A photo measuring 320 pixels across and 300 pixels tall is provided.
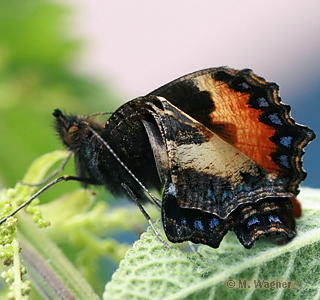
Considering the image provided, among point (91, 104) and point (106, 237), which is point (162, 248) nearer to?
point (106, 237)

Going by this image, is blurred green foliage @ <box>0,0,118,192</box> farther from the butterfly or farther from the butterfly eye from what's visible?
the butterfly

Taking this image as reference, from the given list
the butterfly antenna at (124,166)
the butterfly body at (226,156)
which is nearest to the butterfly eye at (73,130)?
the butterfly antenna at (124,166)

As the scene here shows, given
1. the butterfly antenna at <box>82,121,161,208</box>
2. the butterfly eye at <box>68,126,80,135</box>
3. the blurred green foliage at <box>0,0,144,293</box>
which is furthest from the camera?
the blurred green foliage at <box>0,0,144,293</box>

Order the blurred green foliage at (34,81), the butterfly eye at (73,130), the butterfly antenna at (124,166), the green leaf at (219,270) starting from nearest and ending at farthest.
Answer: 1. the green leaf at (219,270)
2. the butterfly antenna at (124,166)
3. the butterfly eye at (73,130)
4. the blurred green foliage at (34,81)

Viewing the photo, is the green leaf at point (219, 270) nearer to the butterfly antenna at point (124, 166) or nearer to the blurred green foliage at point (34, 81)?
the butterfly antenna at point (124, 166)

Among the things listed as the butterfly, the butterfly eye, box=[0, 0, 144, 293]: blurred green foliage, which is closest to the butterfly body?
the butterfly
